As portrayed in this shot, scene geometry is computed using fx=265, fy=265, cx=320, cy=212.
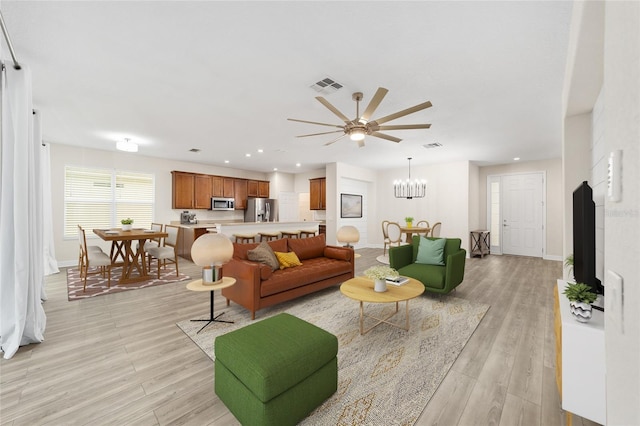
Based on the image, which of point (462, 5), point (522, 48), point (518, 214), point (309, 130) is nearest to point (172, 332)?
point (309, 130)

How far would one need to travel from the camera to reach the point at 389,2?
1.85m

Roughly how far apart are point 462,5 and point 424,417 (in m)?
2.82

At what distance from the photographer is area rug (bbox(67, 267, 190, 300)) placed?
4.15 meters

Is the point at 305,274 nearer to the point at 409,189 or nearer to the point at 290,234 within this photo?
the point at 290,234

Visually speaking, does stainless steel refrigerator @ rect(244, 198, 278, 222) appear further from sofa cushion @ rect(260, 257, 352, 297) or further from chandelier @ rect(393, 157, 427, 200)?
sofa cushion @ rect(260, 257, 352, 297)

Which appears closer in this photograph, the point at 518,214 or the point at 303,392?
the point at 303,392

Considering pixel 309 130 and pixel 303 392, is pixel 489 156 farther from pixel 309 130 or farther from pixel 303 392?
pixel 303 392

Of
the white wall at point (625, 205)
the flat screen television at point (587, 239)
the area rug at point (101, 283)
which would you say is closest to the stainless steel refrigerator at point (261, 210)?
the area rug at point (101, 283)

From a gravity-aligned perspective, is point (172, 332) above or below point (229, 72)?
below

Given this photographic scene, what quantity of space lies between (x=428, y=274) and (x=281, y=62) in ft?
10.8

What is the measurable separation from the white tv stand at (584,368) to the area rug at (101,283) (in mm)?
5301

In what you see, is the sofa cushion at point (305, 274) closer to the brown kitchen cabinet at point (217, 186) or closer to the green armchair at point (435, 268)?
the green armchair at point (435, 268)

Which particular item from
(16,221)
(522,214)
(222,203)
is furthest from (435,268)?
(222,203)

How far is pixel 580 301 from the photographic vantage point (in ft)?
5.20
